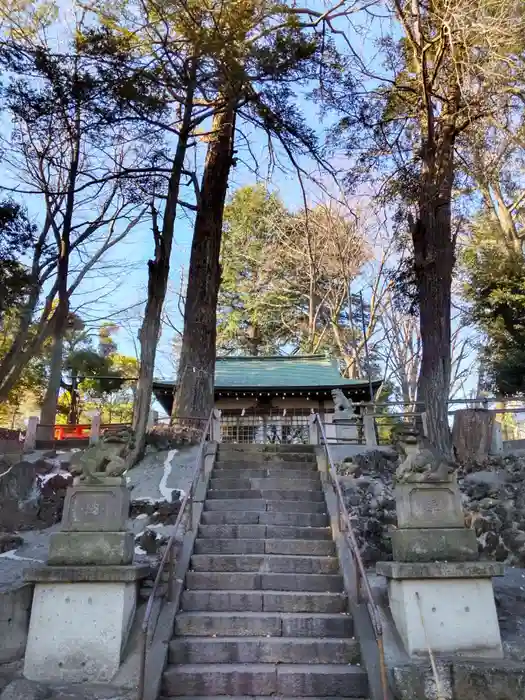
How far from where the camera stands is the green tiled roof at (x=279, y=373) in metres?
17.1

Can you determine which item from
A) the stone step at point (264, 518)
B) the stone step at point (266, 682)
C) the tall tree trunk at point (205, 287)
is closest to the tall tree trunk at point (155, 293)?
the tall tree trunk at point (205, 287)

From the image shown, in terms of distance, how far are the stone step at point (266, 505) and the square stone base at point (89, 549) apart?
225 cm

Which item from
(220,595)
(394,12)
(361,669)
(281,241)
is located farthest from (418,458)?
(281,241)

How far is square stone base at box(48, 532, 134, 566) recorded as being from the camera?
15.8 ft

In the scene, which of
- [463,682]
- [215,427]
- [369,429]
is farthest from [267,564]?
[369,429]

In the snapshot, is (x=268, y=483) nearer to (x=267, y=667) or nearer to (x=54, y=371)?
(x=267, y=667)

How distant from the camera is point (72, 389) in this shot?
2036 centimetres

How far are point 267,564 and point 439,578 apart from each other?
1.96 metres

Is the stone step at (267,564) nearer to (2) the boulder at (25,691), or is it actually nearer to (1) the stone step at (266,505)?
(1) the stone step at (266,505)

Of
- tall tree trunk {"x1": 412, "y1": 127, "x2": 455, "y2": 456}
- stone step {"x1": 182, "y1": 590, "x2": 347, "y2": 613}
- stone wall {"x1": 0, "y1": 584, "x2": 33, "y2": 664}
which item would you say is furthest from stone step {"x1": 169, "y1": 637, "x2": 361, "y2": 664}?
tall tree trunk {"x1": 412, "y1": 127, "x2": 455, "y2": 456}

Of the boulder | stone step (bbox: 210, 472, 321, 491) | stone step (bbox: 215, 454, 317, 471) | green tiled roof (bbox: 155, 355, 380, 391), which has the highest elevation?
green tiled roof (bbox: 155, 355, 380, 391)

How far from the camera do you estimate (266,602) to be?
526 cm

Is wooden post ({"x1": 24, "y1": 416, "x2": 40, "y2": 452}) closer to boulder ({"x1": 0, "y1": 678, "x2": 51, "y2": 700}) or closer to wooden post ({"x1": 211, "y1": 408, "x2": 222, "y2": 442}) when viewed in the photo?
wooden post ({"x1": 211, "y1": 408, "x2": 222, "y2": 442})

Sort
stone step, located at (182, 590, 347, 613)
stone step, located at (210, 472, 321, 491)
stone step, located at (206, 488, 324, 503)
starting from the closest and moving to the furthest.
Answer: stone step, located at (182, 590, 347, 613)
stone step, located at (206, 488, 324, 503)
stone step, located at (210, 472, 321, 491)
